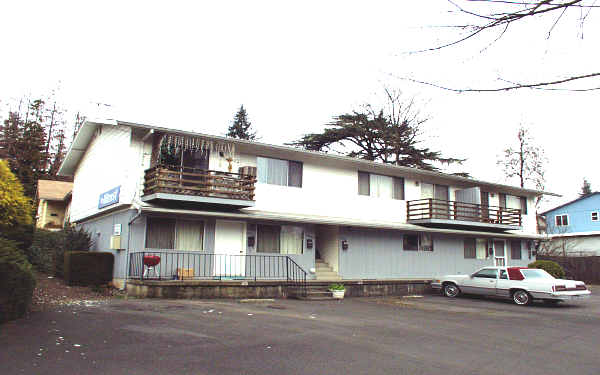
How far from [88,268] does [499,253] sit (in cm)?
2188

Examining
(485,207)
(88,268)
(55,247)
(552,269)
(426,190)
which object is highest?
(426,190)

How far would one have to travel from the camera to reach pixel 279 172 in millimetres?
19875

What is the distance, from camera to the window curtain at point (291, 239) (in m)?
19.3

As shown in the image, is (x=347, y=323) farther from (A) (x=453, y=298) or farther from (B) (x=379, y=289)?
(A) (x=453, y=298)

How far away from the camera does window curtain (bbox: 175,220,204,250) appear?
56.1ft

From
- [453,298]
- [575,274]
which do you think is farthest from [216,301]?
[575,274]

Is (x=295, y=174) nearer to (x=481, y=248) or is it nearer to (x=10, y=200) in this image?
(x=10, y=200)

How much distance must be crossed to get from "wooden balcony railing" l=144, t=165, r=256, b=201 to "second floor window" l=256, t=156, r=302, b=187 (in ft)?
3.97

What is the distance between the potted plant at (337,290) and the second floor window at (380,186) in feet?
19.9

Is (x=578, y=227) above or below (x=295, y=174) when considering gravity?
below

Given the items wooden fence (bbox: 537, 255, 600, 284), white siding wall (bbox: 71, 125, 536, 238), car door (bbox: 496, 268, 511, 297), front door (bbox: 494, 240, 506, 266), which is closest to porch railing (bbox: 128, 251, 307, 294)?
white siding wall (bbox: 71, 125, 536, 238)

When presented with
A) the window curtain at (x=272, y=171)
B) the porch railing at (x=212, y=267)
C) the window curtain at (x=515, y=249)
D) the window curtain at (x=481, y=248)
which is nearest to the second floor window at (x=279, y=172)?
the window curtain at (x=272, y=171)

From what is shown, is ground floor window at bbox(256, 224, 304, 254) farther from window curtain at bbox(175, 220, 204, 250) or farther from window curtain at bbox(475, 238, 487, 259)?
window curtain at bbox(475, 238, 487, 259)

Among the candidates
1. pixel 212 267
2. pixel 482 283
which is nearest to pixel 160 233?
pixel 212 267
